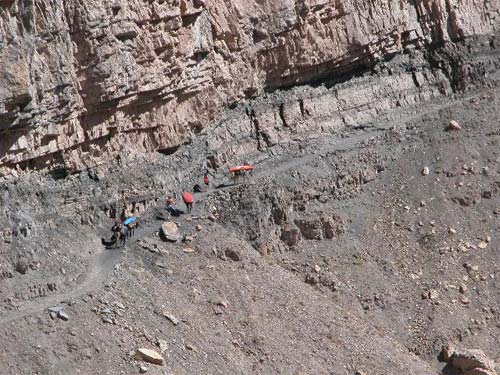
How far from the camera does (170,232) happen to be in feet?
176

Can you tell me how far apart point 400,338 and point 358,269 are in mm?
4095

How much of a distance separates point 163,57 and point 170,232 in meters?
8.56

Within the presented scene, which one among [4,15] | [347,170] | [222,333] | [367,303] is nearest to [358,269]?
[367,303]

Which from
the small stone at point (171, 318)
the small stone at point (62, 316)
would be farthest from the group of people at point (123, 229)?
the small stone at point (62, 316)

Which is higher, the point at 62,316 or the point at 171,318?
the point at 62,316

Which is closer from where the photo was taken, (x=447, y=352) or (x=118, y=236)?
(x=118, y=236)

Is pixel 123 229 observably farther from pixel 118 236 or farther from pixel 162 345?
pixel 162 345

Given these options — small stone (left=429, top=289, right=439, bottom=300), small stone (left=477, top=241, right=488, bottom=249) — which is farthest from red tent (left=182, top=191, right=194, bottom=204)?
small stone (left=477, top=241, right=488, bottom=249)

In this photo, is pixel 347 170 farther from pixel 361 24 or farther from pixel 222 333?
pixel 222 333

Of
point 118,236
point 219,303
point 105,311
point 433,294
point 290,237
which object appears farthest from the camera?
point 290,237

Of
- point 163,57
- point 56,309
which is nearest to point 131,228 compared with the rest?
point 56,309

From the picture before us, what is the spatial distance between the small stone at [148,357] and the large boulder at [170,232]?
8909 millimetres

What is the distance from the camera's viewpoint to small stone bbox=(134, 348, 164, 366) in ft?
149

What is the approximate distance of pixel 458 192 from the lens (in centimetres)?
6084
